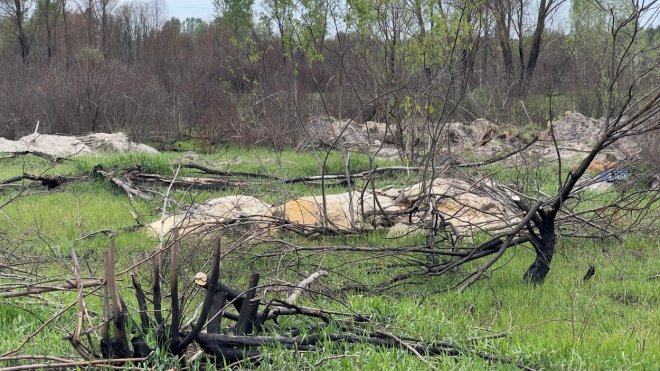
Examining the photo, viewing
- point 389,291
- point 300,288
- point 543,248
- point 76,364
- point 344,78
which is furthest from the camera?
point 344,78

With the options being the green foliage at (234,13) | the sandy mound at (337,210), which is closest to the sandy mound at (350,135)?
the sandy mound at (337,210)

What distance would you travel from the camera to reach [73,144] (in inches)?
706

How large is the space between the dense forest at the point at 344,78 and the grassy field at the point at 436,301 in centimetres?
183

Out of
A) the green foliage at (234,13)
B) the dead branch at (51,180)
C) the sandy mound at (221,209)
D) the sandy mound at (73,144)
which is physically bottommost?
the sandy mound at (221,209)

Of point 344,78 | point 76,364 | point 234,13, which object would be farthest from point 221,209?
point 234,13

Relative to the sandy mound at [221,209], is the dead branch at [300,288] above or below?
below

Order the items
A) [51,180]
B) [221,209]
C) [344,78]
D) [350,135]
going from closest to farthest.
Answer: [221,209], [51,180], [350,135], [344,78]

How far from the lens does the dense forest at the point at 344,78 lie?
11789 millimetres

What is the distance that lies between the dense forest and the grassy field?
1833mm

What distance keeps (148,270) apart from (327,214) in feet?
8.14

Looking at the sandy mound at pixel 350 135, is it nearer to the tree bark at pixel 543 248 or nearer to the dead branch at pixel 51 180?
the dead branch at pixel 51 180

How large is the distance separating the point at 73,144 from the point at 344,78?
8178 millimetres

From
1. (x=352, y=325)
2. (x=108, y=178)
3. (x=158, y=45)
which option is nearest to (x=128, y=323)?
(x=352, y=325)

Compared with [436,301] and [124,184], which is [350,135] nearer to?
[124,184]
